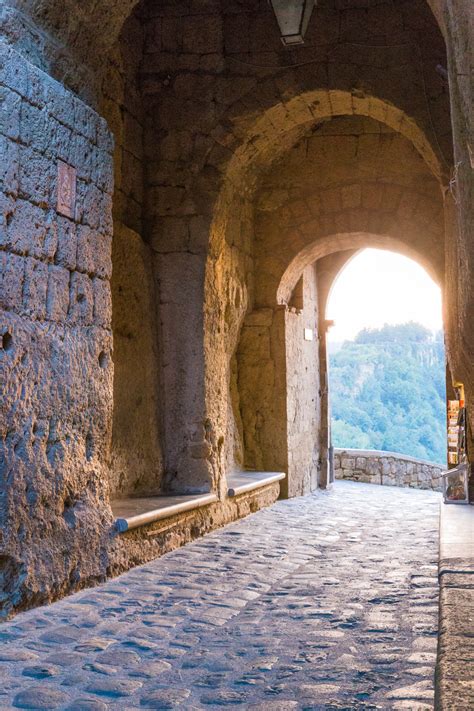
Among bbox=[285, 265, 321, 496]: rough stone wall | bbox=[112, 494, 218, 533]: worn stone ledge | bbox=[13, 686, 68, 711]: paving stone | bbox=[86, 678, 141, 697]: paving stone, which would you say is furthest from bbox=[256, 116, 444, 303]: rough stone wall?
bbox=[13, 686, 68, 711]: paving stone

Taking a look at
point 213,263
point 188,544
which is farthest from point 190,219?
point 188,544

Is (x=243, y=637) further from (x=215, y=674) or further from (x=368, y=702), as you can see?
(x=368, y=702)

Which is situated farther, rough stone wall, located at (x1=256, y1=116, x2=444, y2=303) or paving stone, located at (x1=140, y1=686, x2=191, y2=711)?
rough stone wall, located at (x1=256, y1=116, x2=444, y2=303)

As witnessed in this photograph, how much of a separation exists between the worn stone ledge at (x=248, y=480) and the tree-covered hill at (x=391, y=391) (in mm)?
27161

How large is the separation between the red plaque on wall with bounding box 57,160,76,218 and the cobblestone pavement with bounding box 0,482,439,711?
1.91 meters

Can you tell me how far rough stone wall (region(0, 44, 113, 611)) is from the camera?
342 centimetres

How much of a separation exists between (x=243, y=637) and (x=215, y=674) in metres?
0.48

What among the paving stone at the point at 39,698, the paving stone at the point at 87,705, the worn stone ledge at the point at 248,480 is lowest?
the paving stone at the point at 87,705

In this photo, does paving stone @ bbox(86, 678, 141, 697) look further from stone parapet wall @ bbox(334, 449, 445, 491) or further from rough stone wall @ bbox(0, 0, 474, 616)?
stone parapet wall @ bbox(334, 449, 445, 491)

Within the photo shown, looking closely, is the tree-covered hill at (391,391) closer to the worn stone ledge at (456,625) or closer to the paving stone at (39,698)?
the worn stone ledge at (456,625)

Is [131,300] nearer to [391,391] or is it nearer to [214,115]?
[214,115]

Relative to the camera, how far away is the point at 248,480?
291 inches

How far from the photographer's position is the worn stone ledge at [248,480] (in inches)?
265

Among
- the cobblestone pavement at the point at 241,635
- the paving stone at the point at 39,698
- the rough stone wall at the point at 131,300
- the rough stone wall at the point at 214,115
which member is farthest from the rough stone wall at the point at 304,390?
the paving stone at the point at 39,698
